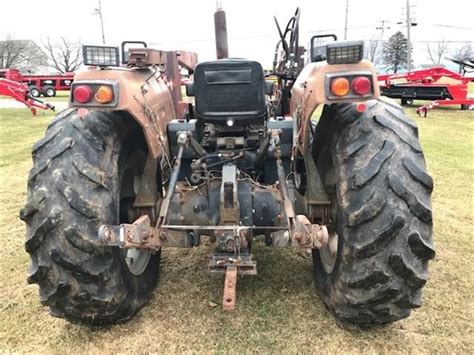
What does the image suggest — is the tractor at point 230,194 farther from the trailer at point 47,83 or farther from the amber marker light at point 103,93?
the trailer at point 47,83

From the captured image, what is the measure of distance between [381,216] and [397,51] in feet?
238

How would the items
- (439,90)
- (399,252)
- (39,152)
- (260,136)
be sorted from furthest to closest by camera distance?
(439,90) < (260,136) < (39,152) < (399,252)

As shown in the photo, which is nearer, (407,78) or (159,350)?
(159,350)

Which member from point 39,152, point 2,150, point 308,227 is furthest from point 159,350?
point 2,150

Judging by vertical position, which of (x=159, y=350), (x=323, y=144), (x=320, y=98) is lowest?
(x=159, y=350)

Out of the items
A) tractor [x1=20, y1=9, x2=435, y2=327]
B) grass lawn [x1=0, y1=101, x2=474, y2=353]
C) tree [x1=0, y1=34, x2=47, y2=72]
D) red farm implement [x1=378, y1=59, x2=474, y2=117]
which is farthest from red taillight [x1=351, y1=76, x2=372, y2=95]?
tree [x1=0, y1=34, x2=47, y2=72]

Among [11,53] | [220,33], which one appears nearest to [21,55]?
[11,53]

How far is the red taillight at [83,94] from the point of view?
108 inches

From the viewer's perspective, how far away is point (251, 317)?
3.38 metres

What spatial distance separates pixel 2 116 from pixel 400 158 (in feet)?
64.0

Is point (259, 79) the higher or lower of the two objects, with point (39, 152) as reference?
higher

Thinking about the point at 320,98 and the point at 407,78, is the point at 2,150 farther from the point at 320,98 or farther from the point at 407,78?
the point at 407,78

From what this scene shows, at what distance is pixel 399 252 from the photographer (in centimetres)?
270

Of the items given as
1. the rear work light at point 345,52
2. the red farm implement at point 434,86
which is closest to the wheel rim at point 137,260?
the rear work light at point 345,52
